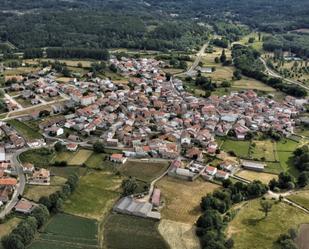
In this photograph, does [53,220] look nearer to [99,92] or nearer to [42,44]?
[99,92]

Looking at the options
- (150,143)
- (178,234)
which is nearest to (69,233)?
(178,234)

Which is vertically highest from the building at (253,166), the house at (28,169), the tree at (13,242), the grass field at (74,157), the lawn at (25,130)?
the tree at (13,242)

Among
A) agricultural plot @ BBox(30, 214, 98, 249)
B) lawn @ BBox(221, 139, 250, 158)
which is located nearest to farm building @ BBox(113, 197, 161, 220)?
agricultural plot @ BBox(30, 214, 98, 249)

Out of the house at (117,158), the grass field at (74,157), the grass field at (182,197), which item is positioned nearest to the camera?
the grass field at (182,197)

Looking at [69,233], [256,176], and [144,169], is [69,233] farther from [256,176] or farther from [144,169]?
[256,176]

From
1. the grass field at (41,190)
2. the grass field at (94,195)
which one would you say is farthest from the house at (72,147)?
the grass field at (41,190)

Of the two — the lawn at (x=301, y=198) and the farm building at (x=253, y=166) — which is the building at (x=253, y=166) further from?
the lawn at (x=301, y=198)
